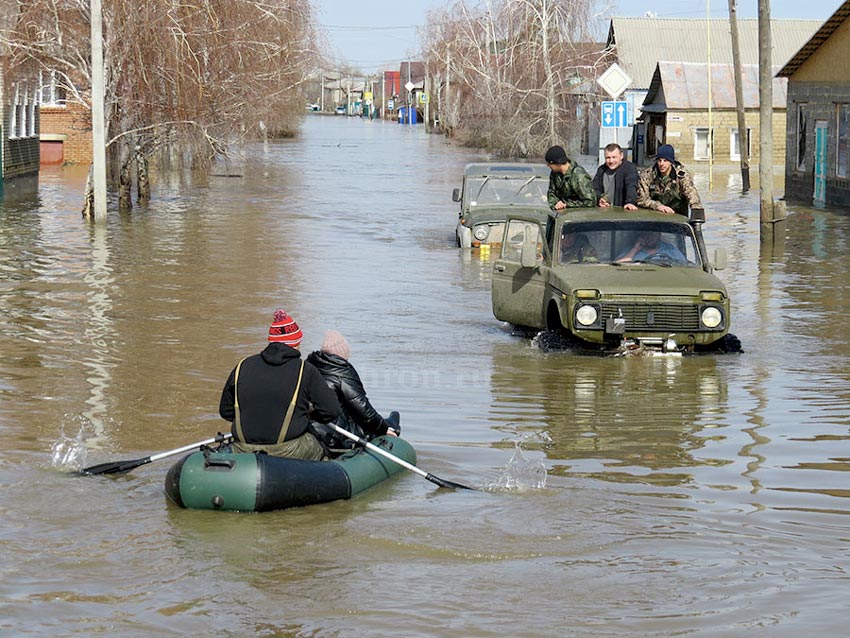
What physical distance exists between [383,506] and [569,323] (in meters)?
5.37

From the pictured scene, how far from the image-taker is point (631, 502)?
9422 millimetres

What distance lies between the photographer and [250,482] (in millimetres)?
8922

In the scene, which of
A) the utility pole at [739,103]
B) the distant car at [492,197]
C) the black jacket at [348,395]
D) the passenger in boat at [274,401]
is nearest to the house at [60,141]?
the utility pole at [739,103]

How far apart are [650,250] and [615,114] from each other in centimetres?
1463

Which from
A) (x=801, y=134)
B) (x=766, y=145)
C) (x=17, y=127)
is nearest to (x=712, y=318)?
(x=766, y=145)

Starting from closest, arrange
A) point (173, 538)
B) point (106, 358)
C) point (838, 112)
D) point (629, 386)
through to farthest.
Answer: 1. point (173, 538)
2. point (629, 386)
3. point (106, 358)
4. point (838, 112)

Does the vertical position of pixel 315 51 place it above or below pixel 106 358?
above

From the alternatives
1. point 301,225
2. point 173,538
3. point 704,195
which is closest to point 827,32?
point 704,195

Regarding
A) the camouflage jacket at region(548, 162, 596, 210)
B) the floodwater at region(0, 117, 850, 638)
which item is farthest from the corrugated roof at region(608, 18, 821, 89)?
the camouflage jacket at region(548, 162, 596, 210)

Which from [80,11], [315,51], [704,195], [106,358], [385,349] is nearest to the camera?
[106,358]

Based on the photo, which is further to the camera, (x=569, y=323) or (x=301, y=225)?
(x=301, y=225)

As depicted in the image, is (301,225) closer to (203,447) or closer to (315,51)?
(315,51)

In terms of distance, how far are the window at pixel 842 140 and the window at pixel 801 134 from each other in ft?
10.7

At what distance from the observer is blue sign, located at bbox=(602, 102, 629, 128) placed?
29406mm
